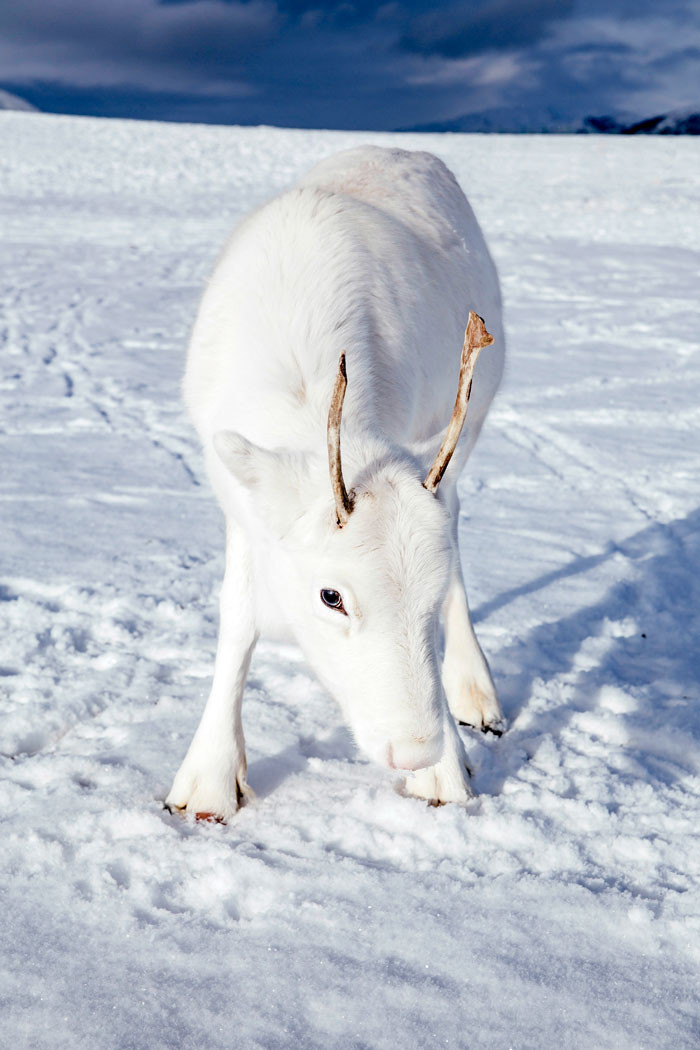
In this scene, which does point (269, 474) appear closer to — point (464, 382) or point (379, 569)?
point (379, 569)

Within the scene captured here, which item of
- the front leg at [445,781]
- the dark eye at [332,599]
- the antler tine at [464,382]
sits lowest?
the front leg at [445,781]

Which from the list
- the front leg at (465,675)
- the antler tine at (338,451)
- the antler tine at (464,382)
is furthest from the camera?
the front leg at (465,675)

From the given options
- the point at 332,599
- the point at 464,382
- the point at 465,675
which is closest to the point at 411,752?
the point at 332,599

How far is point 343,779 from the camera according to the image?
289cm

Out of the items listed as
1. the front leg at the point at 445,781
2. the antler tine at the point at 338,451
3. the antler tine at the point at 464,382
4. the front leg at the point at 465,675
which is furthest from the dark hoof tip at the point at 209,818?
the antler tine at the point at 464,382

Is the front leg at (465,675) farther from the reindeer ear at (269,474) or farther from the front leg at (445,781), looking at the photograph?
the reindeer ear at (269,474)

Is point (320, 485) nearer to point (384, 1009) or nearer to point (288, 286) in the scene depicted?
point (288, 286)

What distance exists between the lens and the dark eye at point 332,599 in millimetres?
2094

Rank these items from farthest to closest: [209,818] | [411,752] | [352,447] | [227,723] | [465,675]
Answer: [465,675]
[227,723]
[209,818]
[352,447]
[411,752]

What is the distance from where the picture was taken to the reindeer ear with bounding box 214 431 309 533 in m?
2.10

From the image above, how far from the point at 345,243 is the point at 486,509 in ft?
8.65

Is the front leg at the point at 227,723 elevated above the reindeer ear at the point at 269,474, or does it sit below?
below

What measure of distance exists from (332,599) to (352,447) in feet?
1.20

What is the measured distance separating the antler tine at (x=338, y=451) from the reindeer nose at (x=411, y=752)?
50 cm
